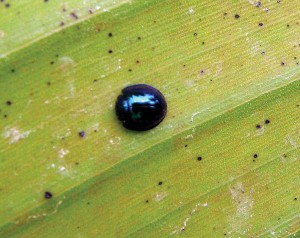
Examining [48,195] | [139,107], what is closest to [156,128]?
[139,107]

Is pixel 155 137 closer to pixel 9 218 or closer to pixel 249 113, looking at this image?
pixel 249 113

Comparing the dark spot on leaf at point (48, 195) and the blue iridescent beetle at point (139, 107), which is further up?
the blue iridescent beetle at point (139, 107)

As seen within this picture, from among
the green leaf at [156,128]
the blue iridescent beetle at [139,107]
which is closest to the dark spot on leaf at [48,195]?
the green leaf at [156,128]

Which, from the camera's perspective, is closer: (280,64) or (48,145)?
(48,145)

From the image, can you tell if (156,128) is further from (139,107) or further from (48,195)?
(48,195)

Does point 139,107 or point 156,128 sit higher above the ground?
point 139,107

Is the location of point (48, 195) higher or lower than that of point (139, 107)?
lower

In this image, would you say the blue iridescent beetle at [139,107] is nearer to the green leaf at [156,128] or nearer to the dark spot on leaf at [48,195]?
the green leaf at [156,128]

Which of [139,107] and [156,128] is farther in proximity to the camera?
[156,128]

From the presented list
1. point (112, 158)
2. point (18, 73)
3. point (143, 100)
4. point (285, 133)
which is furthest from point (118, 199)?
point (285, 133)
